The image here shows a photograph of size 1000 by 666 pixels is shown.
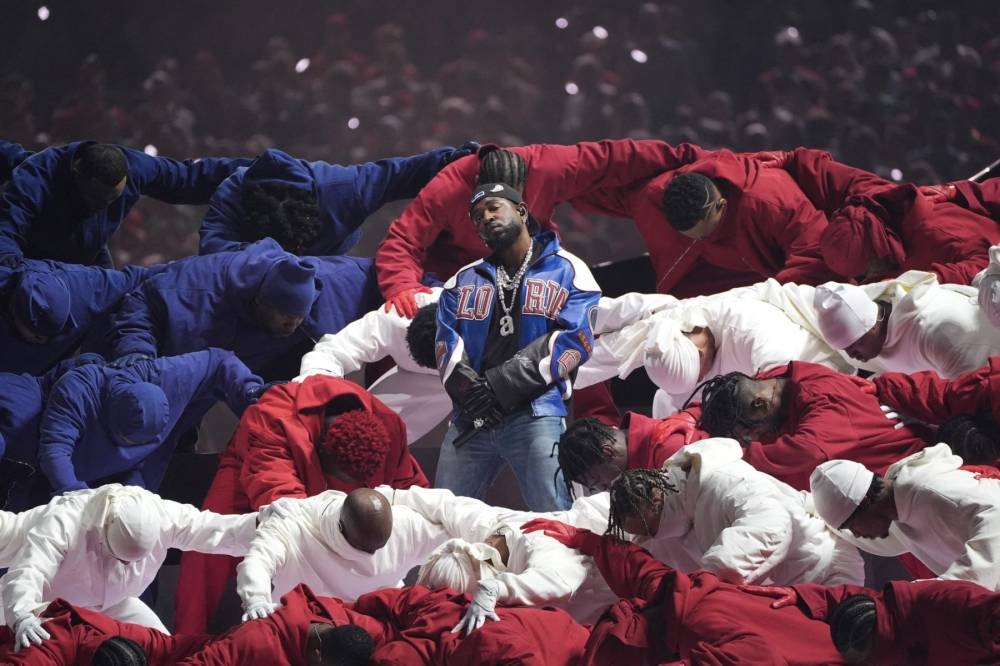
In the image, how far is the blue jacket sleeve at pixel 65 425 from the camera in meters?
4.79

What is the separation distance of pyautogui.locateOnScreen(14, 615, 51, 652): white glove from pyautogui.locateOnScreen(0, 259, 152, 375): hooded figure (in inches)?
63.1

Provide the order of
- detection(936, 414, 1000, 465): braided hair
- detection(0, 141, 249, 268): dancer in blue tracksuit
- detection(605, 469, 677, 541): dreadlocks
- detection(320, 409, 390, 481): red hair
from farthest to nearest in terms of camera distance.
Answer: detection(0, 141, 249, 268): dancer in blue tracksuit < detection(320, 409, 390, 481): red hair < detection(936, 414, 1000, 465): braided hair < detection(605, 469, 677, 541): dreadlocks

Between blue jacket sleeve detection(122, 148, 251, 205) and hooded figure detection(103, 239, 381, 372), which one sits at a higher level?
blue jacket sleeve detection(122, 148, 251, 205)

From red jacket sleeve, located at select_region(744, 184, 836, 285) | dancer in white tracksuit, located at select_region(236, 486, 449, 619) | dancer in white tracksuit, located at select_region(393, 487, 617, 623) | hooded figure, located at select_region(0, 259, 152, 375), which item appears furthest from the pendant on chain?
hooded figure, located at select_region(0, 259, 152, 375)

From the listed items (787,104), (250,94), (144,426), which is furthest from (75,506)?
(787,104)

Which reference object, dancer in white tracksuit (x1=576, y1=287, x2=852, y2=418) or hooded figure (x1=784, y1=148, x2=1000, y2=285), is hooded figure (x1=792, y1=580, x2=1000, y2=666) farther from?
hooded figure (x1=784, y1=148, x2=1000, y2=285)

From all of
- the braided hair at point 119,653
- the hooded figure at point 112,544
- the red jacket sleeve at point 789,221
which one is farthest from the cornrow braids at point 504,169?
the braided hair at point 119,653

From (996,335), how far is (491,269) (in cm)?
149

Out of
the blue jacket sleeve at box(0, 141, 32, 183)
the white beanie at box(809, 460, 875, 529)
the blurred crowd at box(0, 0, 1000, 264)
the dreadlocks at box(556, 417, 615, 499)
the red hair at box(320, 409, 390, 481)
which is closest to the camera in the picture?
the white beanie at box(809, 460, 875, 529)

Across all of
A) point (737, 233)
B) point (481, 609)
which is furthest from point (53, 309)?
point (737, 233)

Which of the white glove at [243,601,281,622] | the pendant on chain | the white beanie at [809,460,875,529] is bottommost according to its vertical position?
the white glove at [243,601,281,622]

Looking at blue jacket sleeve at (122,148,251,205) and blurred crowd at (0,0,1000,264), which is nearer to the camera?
blue jacket sleeve at (122,148,251,205)

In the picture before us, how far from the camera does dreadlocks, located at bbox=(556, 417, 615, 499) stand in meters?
4.40

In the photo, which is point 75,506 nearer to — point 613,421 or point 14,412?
point 14,412
